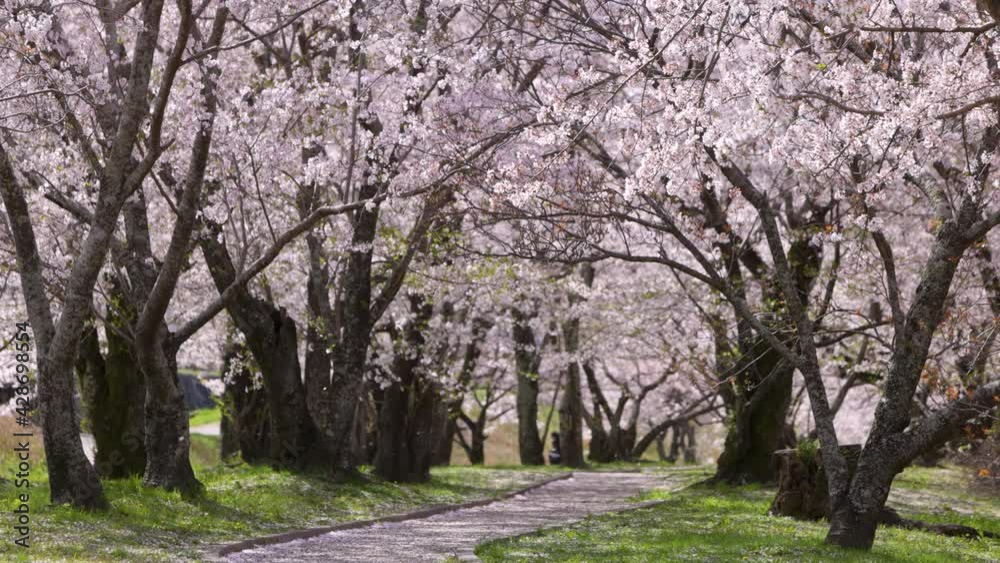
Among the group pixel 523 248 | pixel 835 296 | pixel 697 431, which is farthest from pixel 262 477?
pixel 697 431

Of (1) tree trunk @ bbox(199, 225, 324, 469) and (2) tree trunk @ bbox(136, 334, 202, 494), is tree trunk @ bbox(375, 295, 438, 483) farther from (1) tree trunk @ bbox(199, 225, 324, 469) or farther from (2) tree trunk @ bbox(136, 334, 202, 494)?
(2) tree trunk @ bbox(136, 334, 202, 494)

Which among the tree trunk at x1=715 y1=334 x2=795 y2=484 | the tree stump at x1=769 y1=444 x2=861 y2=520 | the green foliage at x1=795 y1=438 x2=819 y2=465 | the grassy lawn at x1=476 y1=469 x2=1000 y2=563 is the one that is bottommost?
the grassy lawn at x1=476 y1=469 x2=1000 y2=563

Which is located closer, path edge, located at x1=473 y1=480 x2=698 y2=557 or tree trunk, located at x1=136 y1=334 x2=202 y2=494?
path edge, located at x1=473 y1=480 x2=698 y2=557

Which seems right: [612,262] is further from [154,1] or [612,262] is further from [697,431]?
[697,431]

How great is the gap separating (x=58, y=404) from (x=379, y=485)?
9.76 metres

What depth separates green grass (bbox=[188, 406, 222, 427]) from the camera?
69.5 meters

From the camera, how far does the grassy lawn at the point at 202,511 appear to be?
11062 mm

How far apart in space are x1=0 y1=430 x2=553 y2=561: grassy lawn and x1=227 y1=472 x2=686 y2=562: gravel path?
0.82 m

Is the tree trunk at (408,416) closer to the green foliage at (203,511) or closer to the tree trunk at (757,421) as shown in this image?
the green foliage at (203,511)

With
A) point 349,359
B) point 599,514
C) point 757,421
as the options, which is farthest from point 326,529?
point 757,421

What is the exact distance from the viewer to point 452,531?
15680 mm

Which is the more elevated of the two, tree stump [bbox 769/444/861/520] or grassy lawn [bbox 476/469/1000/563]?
tree stump [bbox 769/444/861/520]

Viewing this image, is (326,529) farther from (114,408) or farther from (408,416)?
(408,416)

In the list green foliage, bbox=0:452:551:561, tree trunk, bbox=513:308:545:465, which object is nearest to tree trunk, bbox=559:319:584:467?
tree trunk, bbox=513:308:545:465
